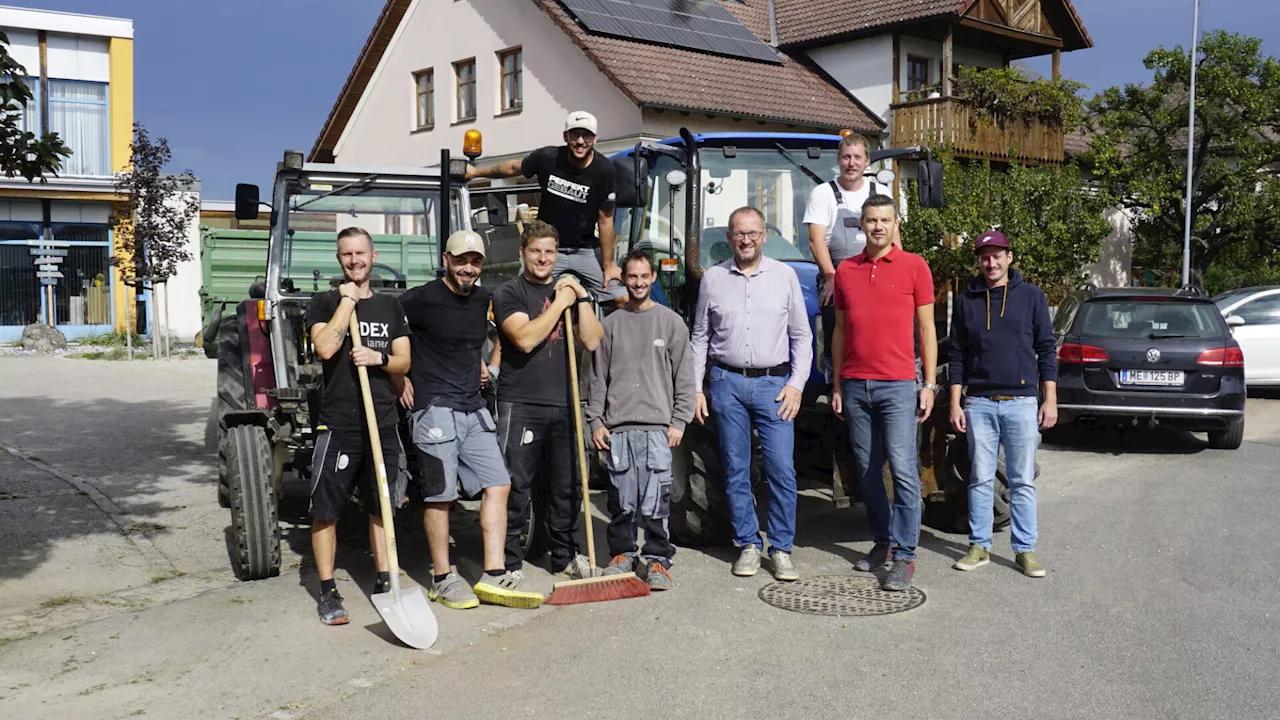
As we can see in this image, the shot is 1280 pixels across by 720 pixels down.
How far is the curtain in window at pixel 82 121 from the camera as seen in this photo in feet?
101

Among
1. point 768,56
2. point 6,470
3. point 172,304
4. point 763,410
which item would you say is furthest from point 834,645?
point 172,304

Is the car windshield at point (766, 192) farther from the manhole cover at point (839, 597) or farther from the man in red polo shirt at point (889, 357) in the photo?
the manhole cover at point (839, 597)

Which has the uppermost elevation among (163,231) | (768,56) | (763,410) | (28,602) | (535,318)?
(768,56)

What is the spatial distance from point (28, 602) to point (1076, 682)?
516 centimetres

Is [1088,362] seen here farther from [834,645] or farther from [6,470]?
[6,470]

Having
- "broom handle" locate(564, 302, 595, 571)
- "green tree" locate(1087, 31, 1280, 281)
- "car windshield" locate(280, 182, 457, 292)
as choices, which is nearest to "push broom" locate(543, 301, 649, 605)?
"broom handle" locate(564, 302, 595, 571)


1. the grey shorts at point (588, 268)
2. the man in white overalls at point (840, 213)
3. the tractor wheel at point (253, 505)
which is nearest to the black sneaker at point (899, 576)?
the man in white overalls at point (840, 213)

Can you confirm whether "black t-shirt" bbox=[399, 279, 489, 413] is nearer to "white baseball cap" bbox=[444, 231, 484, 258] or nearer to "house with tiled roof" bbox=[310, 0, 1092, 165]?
"white baseball cap" bbox=[444, 231, 484, 258]

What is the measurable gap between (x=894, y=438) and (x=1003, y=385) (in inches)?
28.6

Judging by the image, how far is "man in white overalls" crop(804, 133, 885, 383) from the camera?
23.3 ft

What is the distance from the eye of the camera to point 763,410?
6.47m

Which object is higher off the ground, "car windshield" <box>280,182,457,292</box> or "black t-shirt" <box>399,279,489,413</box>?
"car windshield" <box>280,182,457,292</box>

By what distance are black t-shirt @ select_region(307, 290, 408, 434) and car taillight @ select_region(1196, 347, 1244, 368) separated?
837 centimetres

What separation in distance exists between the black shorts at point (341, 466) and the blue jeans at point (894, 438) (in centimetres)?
247
